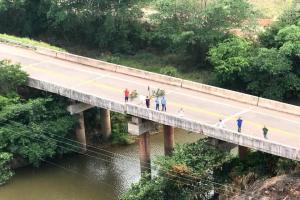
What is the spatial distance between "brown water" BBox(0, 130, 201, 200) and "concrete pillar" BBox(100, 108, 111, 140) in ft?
4.53

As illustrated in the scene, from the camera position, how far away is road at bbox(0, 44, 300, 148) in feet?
109

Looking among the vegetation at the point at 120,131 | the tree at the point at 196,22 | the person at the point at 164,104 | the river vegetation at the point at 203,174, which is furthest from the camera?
the tree at the point at 196,22

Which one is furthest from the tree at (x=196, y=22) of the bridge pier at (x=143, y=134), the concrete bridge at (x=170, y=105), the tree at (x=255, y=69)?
the bridge pier at (x=143, y=134)

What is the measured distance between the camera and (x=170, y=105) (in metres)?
36.9

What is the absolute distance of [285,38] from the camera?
150ft

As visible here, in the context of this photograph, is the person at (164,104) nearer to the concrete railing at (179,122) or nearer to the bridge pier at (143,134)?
the concrete railing at (179,122)

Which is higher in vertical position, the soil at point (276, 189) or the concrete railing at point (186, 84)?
the concrete railing at point (186, 84)

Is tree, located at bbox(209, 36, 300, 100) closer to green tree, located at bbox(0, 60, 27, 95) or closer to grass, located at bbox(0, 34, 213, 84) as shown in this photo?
grass, located at bbox(0, 34, 213, 84)

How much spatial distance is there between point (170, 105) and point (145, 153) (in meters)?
3.40

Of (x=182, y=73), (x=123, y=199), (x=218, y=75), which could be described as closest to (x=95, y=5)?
(x=182, y=73)

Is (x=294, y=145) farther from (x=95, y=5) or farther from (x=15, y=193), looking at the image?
(x=95, y=5)

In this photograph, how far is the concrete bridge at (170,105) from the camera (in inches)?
1275

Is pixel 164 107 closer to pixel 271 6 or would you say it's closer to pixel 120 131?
pixel 120 131

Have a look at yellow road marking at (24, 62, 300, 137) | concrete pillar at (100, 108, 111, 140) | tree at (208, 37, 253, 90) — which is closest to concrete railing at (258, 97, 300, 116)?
yellow road marking at (24, 62, 300, 137)
